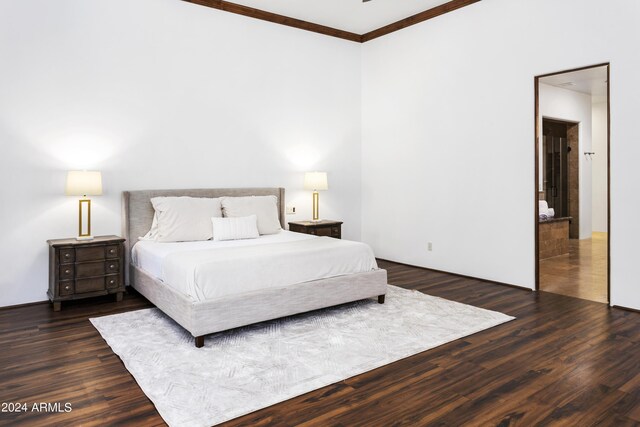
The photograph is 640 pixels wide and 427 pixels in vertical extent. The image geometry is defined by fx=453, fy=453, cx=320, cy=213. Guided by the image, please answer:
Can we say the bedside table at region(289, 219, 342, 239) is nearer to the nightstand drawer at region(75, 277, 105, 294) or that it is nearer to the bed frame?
the bed frame

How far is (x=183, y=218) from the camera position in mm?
4621

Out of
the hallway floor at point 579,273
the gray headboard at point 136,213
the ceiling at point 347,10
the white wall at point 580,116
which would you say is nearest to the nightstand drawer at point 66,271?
the gray headboard at point 136,213

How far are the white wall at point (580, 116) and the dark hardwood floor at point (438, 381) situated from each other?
451 cm

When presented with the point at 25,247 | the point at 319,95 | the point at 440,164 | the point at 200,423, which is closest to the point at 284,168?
the point at 319,95

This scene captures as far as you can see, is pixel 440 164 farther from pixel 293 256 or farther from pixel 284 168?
pixel 293 256

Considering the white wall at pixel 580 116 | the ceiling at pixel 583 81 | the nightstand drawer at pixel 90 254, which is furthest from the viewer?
the white wall at pixel 580 116

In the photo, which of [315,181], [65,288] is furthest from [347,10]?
[65,288]

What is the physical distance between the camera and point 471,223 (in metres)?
5.31

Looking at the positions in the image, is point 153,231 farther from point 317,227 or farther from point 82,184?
point 317,227

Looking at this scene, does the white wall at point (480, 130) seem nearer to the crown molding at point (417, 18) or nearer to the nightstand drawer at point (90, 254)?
the crown molding at point (417, 18)

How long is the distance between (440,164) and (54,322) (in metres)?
4.42

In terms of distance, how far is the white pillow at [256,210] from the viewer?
16.5ft

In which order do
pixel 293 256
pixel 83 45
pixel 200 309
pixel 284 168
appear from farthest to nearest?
pixel 284 168 → pixel 83 45 → pixel 293 256 → pixel 200 309

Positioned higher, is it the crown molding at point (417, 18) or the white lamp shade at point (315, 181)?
the crown molding at point (417, 18)
